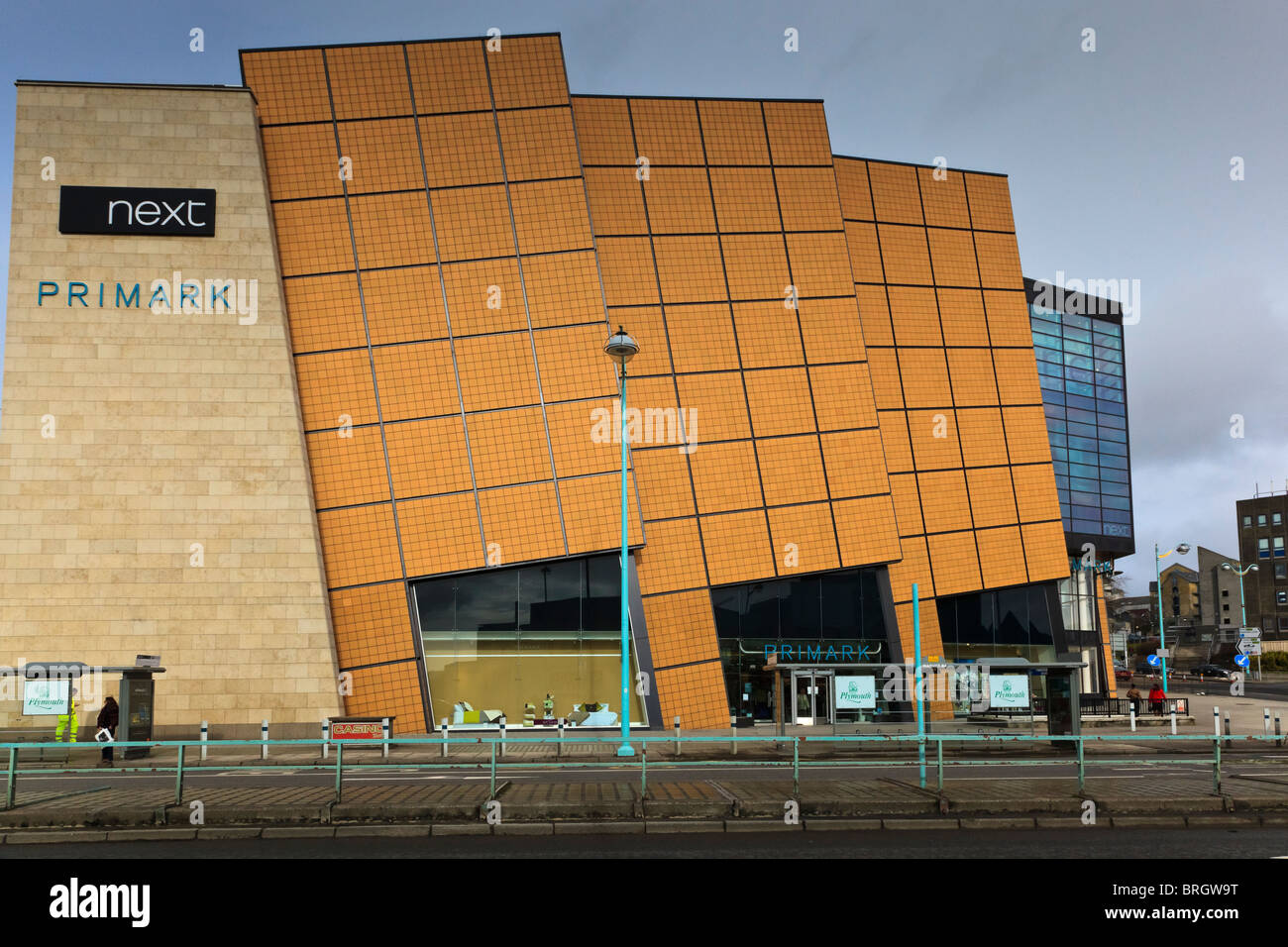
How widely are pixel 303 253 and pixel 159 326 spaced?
519 centimetres

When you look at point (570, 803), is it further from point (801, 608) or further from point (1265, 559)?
point (1265, 559)

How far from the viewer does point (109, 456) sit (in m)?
29.2

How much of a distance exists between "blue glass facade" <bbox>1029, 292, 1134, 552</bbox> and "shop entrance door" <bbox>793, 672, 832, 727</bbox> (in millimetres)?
23564

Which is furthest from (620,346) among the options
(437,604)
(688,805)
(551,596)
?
(688,805)

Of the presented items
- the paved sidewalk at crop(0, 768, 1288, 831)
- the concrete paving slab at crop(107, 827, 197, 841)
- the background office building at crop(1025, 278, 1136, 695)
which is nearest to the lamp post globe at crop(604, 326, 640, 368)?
the paved sidewalk at crop(0, 768, 1288, 831)

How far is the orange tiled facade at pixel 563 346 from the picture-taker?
3045 centimetres

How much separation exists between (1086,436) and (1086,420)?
0.91 meters

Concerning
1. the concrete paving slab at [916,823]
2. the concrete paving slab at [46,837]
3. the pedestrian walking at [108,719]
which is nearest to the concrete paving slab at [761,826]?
the concrete paving slab at [916,823]

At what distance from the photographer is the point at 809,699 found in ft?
107

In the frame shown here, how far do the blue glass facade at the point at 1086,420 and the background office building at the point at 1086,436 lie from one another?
55 mm

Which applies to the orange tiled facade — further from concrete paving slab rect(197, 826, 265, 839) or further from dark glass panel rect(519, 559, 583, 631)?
concrete paving slab rect(197, 826, 265, 839)

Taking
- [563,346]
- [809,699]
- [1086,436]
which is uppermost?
[563,346]

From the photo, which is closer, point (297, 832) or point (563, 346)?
point (297, 832)

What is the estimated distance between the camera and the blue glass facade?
5019cm
